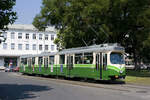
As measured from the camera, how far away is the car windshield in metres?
21.0

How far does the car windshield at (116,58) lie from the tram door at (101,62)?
0.54 m

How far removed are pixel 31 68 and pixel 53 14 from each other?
7771mm

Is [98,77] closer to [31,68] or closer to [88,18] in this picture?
[88,18]

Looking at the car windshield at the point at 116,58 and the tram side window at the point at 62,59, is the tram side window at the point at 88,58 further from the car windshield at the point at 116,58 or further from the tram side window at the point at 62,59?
the tram side window at the point at 62,59

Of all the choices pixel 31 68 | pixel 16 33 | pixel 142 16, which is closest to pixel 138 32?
pixel 142 16

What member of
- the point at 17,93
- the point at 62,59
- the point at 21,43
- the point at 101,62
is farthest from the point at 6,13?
the point at 21,43

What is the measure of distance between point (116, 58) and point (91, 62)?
2122 mm

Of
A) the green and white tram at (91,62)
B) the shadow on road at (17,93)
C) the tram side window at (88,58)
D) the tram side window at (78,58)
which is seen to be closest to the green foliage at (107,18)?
the green and white tram at (91,62)

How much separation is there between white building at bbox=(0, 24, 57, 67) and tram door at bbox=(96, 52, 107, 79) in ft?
156

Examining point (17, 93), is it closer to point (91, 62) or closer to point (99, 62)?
point (99, 62)

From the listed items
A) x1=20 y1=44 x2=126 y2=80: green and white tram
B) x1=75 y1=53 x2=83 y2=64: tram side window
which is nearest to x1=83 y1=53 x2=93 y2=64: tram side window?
x1=20 y1=44 x2=126 y2=80: green and white tram

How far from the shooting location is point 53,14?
3600cm

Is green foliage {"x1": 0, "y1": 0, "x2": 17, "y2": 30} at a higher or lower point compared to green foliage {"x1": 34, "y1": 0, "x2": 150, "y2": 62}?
lower

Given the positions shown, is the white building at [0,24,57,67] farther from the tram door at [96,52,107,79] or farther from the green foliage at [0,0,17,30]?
the green foliage at [0,0,17,30]
